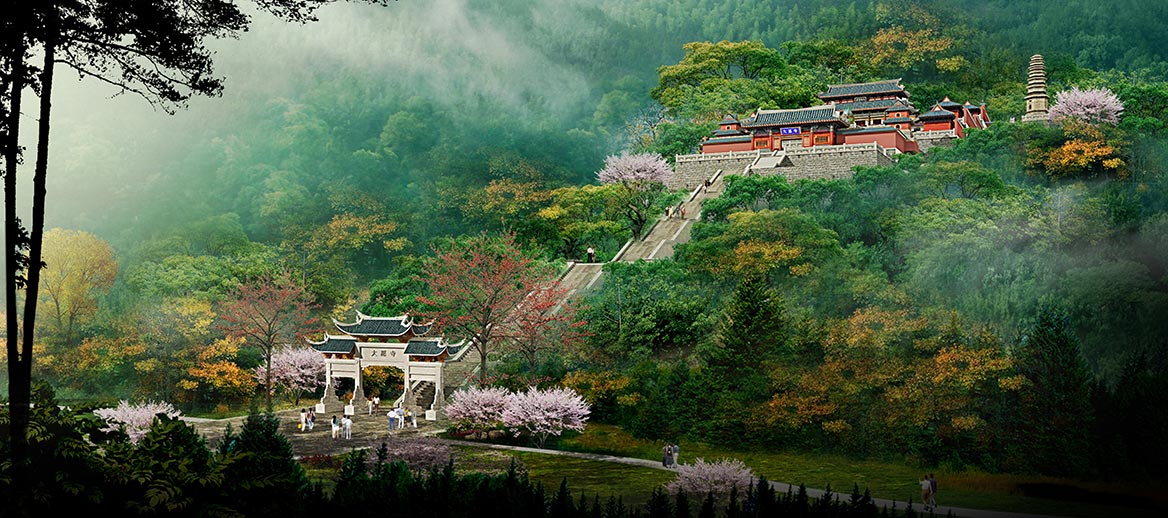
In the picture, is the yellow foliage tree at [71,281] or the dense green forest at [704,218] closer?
the dense green forest at [704,218]

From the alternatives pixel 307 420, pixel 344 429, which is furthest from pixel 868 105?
pixel 344 429

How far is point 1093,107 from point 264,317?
2647 cm

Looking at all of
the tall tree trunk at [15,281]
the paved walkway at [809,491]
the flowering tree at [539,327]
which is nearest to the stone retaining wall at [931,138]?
the flowering tree at [539,327]

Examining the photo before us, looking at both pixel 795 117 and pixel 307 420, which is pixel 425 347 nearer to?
pixel 307 420

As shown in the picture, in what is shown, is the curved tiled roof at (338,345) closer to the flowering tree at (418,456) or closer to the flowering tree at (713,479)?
the flowering tree at (418,456)

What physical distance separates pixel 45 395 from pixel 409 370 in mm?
12512

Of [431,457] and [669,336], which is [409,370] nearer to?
[669,336]

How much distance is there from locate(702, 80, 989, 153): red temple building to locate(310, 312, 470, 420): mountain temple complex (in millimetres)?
18897

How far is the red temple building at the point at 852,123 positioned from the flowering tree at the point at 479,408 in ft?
69.0

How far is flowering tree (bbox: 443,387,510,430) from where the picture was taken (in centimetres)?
1988

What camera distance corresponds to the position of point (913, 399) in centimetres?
1764

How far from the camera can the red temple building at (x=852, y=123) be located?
125 ft

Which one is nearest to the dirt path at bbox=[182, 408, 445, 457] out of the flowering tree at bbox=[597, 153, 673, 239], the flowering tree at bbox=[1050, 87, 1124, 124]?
the flowering tree at bbox=[597, 153, 673, 239]

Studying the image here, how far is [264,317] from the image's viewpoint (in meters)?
25.8
